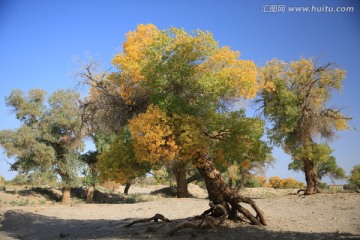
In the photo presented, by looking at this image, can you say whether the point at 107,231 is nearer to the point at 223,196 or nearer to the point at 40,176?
the point at 223,196

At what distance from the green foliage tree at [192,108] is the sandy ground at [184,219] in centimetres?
189

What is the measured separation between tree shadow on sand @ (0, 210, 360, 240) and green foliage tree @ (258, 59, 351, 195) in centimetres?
1215

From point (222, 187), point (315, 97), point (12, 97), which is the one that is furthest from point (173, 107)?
point (12, 97)

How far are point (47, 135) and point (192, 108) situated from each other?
72.7 feet

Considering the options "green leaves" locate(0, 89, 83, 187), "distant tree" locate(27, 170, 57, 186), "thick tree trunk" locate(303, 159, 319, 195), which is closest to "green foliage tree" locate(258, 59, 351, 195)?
"thick tree trunk" locate(303, 159, 319, 195)

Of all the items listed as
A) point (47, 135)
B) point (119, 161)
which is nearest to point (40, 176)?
point (47, 135)

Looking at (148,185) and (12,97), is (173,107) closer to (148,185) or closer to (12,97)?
(12,97)

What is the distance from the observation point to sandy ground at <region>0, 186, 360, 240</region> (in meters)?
12.2

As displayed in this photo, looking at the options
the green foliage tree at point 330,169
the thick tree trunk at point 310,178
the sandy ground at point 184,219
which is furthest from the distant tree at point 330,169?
the sandy ground at point 184,219

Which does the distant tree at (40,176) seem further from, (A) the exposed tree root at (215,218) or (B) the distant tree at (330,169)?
(B) the distant tree at (330,169)

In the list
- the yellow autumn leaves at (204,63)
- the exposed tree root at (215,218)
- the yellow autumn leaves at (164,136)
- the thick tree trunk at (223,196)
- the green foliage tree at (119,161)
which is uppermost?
the yellow autumn leaves at (204,63)

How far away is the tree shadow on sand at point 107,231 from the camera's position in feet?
38.5

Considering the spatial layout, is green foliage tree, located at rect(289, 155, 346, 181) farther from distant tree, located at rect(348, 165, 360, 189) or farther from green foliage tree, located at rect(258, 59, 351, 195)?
green foliage tree, located at rect(258, 59, 351, 195)

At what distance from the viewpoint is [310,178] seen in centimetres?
2389
